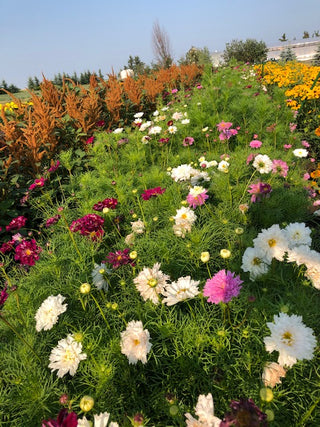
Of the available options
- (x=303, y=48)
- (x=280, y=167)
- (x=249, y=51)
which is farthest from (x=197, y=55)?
(x=280, y=167)

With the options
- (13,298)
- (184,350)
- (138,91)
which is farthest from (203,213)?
(138,91)

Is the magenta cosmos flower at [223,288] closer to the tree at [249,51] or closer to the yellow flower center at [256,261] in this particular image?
the yellow flower center at [256,261]

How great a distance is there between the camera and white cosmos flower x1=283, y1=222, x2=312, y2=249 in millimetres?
1262

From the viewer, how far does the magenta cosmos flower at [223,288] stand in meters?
1.09

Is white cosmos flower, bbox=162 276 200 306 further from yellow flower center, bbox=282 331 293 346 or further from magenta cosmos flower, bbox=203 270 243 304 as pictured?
yellow flower center, bbox=282 331 293 346

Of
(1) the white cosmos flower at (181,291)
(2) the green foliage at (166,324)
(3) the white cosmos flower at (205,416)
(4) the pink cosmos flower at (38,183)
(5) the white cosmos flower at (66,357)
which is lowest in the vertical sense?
(2) the green foliage at (166,324)

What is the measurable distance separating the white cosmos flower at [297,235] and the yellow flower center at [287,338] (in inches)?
19.0

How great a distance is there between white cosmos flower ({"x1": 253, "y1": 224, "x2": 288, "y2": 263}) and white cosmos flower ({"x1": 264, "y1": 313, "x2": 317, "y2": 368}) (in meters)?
0.33

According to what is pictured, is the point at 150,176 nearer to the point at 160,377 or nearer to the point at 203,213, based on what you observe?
the point at 203,213

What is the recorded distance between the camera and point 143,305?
1.56 metres

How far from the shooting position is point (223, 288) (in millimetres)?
1112

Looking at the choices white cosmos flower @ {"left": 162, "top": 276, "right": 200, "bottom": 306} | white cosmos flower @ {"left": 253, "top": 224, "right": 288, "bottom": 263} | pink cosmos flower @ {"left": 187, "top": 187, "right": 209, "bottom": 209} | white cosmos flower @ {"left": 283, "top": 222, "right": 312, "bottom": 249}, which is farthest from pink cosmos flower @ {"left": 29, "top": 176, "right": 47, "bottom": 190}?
white cosmos flower @ {"left": 283, "top": 222, "right": 312, "bottom": 249}

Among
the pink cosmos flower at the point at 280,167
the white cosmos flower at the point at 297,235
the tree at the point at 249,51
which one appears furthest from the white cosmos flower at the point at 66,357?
the tree at the point at 249,51

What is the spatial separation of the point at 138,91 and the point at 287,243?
209 inches
